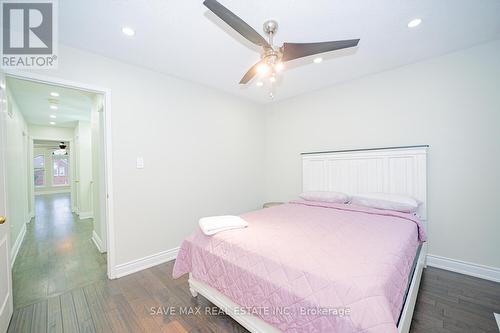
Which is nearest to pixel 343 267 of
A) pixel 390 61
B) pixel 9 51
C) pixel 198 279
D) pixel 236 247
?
pixel 236 247

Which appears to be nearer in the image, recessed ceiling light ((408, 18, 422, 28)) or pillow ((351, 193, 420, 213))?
recessed ceiling light ((408, 18, 422, 28))

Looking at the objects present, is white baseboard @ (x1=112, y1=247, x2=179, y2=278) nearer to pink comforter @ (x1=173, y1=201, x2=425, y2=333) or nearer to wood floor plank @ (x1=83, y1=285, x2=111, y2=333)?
wood floor plank @ (x1=83, y1=285, x2=111, y2=333)

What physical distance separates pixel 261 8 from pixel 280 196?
3.13 meters

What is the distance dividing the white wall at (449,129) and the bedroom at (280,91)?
0.01m

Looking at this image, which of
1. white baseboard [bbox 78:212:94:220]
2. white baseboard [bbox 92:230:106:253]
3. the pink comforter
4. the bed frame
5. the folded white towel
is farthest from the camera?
white baseboard [bbox 78:212:94:220]

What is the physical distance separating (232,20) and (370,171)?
2.63 meters

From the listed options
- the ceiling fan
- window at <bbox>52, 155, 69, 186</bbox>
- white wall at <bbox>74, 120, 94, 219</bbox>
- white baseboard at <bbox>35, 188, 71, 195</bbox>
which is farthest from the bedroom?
window at <bbox>52, 155, 69, 186</bbox>

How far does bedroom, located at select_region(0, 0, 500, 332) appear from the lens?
172cm

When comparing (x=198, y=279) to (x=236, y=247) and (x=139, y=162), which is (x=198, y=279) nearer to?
(x=236, y=247)

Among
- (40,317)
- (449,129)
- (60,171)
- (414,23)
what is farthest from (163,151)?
(60,171)

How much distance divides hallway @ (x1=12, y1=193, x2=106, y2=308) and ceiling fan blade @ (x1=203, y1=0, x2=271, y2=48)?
2.92 m

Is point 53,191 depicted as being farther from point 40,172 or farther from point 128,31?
point 128,31

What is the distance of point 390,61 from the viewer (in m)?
2.53

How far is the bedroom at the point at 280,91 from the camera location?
172 centimetres
